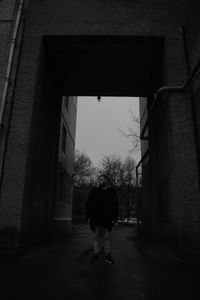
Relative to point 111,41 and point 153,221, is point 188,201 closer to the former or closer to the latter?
point 153,221

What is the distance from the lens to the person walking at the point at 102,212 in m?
6.16

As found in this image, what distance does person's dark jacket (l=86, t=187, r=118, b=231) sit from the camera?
6168 millimetres

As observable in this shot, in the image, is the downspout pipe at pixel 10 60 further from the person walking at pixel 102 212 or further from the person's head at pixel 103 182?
the person walking at pixel 102 212

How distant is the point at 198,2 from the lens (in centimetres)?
700

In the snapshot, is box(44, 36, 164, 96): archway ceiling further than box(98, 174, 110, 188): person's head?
Yes

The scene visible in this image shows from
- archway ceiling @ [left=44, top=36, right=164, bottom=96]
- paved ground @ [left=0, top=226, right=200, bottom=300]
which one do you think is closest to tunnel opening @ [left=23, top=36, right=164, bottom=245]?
archway ceiling @ [left=44, top=36, right=164, bottom=96]

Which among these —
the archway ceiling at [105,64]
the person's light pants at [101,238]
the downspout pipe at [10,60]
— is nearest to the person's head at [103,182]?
the person's light pants at [101,238]

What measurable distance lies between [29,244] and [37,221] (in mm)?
1639

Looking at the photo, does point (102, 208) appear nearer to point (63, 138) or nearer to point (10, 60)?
point (10, 60)

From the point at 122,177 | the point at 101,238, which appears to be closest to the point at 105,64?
the point at 101,238

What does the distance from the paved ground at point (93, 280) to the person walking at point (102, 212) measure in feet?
1.74

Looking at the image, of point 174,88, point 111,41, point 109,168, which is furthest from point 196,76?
point 109,168

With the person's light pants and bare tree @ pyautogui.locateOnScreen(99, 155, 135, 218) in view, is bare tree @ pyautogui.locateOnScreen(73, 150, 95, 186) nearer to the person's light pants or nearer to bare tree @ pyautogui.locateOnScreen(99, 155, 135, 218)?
bare tree @ pyautogui.locateOnScreen(99, 155, 135, 218)

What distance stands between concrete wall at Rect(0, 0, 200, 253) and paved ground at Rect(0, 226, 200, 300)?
1370mm
